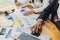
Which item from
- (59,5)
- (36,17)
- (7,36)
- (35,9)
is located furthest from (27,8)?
(7,36)

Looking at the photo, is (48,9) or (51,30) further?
(48,9)

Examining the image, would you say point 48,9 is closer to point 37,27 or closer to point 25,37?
point 37,27

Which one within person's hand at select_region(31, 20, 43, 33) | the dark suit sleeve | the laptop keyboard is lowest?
the laptop keyboard

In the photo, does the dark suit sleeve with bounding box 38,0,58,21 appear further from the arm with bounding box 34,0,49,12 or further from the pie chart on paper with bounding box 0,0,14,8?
the pie chart on paper with bounding box 0,0,14,8

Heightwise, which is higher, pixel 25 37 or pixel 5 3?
pixel 5 3

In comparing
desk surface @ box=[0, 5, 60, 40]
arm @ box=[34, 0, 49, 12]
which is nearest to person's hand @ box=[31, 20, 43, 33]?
desk surface @ box=[0, 5, 60, 40]

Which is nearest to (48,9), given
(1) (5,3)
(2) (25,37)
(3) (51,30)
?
(3) (51,30)

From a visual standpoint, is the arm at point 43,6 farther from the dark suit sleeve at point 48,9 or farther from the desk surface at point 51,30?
the desk surface at point 51,30

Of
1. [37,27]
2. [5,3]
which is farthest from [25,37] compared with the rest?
[5,3]

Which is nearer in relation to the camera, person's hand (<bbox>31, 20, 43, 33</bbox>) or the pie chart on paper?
person's hand (<bbox>31, 20, 43, 33</bbox>)

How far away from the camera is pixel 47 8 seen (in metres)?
1.52

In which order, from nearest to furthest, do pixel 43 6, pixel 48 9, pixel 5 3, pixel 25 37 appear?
pixel 25 37 < pixel 48 9 < pixel 43 6 < pixel 5 3

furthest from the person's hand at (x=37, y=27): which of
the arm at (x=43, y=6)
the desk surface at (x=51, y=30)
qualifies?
the arm at (x=43, y=6)

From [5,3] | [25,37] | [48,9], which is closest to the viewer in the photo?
[25,37]
